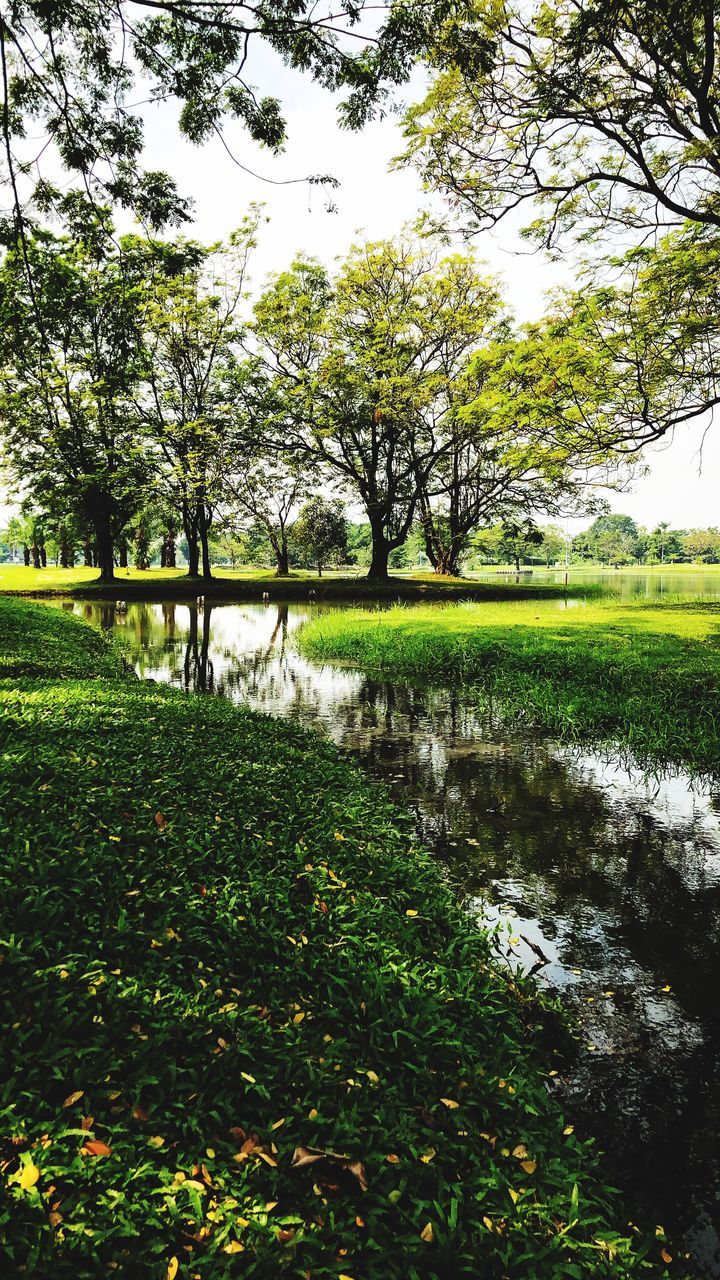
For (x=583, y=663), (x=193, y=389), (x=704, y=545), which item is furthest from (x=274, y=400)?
(x=704, y=545)

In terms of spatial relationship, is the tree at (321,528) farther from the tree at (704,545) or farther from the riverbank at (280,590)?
the tree at (704,545)

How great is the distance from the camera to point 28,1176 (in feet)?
5.91

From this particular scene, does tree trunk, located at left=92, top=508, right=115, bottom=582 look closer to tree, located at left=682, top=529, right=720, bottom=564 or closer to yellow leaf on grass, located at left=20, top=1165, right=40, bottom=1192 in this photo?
yellow leaf on grass, located at left=20, top=1165, right=40, bottom=1192

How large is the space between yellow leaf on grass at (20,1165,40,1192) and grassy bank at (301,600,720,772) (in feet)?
22.9

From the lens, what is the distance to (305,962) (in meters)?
2.99

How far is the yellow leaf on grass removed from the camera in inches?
70.1

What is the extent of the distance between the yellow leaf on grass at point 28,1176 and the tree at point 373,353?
3055cm

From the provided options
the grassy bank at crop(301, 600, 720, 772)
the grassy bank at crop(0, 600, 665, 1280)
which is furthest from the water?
the grassy bank at crop(0, 600, 665, 1280)

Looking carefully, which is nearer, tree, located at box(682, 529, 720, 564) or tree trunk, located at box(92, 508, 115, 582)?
tree trunk, located at box(92, 508, 115, 582)

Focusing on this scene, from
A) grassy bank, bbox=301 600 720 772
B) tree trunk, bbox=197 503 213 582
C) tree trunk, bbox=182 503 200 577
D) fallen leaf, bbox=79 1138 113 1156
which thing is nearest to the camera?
fallen leaf, bbox=79 1138 113 1156

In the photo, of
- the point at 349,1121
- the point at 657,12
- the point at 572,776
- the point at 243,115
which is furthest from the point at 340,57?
the point at 349,1121

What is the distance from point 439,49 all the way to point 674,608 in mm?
14485

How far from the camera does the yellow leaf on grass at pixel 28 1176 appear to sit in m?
1.78

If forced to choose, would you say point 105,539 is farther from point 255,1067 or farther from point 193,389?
point 255,1067
